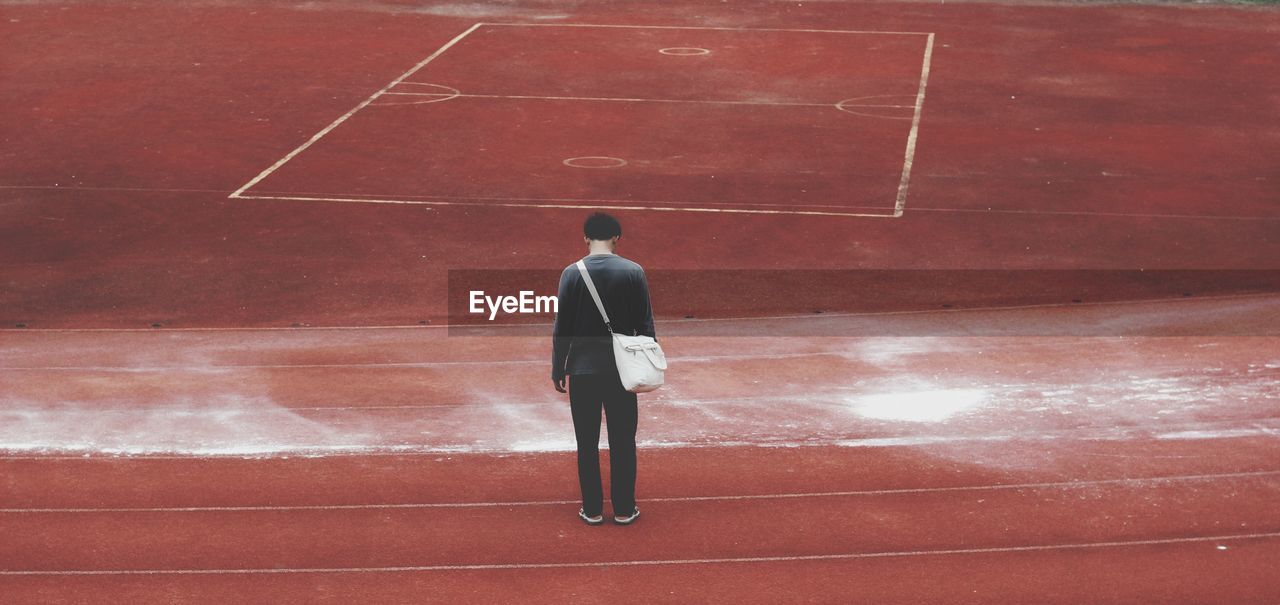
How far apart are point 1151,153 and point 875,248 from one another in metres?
5.21

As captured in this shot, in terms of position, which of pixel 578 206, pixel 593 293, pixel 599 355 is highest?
pixel 593 293

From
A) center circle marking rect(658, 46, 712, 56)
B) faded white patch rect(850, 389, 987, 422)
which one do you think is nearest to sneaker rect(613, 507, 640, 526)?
faded white patch rect(850, 389, 987, 422)

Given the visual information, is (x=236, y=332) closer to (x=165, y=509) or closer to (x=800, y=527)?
(x=165, y=509)

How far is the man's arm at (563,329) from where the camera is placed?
7.43m

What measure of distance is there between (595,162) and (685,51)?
6899 millimetres

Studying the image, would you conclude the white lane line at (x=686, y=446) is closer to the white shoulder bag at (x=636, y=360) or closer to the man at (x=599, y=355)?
the man at (x=599, y=355)

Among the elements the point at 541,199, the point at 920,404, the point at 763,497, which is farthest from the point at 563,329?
the point at 541,199

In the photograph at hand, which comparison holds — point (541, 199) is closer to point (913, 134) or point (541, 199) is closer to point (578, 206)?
point (578, 206)

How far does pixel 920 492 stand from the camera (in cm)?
816

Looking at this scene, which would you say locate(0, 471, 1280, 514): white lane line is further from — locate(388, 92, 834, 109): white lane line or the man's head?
locate(388, 92, 834, 109): white lane line

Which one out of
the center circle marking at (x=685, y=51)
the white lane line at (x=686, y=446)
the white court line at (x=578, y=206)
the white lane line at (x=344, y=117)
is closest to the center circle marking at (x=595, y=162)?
the white court line at (x=578, y=206)

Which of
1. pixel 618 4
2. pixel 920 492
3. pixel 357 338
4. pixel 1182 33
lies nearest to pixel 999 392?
pixel 920 492

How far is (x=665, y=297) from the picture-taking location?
45.9 ft

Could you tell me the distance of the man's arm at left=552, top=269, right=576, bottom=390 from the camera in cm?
743
